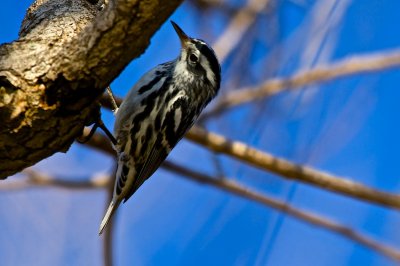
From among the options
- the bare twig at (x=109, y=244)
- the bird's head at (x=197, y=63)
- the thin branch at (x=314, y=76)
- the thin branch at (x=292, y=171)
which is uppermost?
the bird's head at (x=197, y=63)

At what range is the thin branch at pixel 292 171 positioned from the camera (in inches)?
162

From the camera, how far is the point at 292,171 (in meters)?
4.14

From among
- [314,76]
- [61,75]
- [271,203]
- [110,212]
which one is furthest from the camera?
[314,76]

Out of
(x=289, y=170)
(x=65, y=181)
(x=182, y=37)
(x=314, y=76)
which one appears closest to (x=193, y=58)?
(x=182, y=37)

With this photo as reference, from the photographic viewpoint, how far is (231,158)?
4.21 meters

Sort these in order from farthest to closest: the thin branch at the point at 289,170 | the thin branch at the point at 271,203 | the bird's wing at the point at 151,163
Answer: the thin branch at the point at 289,170
the thin branch at the point at 271,203
the bird's wing at the point at 151,163

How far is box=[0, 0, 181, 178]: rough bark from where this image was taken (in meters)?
2.15

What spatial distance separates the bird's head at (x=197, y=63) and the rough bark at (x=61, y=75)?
4.29ft

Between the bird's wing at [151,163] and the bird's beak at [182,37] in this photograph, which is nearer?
the bird's wing at [151,163]

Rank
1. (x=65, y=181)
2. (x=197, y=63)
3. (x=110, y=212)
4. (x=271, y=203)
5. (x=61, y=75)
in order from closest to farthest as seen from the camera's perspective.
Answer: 1. (x=61, y=75)
2. (x=110, y=212)
3. (x=197, y=63)
4. (x=271, y=203)
5. (x=65, y=181)

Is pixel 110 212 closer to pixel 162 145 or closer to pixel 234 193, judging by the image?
pixel 162 145

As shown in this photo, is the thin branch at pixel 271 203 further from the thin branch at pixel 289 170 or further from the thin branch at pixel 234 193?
the thin branch at pixel 289 170

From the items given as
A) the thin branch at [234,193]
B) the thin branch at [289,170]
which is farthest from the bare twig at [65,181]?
the thin branch at [289,170]

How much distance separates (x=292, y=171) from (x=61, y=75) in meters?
2.20
